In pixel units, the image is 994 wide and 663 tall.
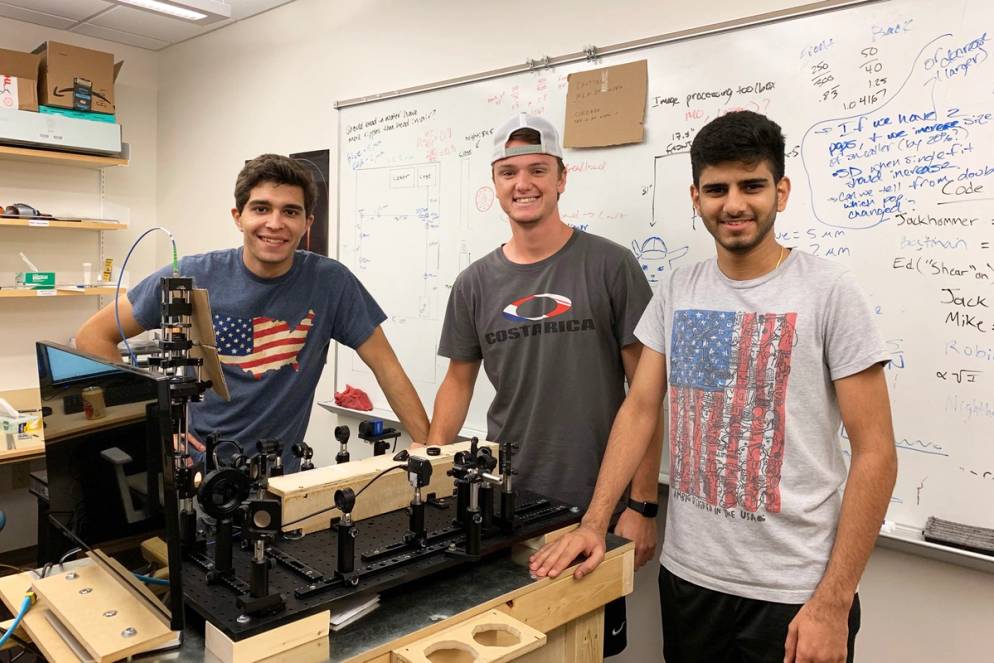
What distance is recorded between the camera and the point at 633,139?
2.40 m

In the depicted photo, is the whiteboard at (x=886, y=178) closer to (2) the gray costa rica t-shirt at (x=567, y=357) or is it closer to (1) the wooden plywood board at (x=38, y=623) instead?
(2) the gray costa rica t-shirt at (x=567, y=357)

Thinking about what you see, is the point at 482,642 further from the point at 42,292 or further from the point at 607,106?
the point at 42,292

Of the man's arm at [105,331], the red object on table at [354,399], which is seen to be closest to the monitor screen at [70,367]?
the man's arm at [105,331]

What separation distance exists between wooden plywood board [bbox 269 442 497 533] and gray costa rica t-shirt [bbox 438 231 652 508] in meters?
0.43

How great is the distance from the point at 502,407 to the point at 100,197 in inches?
142

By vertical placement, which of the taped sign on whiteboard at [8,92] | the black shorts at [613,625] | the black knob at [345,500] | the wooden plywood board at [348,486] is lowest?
the black shorts at [613,625]

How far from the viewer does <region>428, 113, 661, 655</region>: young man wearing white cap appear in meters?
1.96

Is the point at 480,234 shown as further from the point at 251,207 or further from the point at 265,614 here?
the point at 265,614

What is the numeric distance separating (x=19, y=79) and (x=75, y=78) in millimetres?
277

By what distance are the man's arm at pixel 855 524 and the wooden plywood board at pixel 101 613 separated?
45.2 inches

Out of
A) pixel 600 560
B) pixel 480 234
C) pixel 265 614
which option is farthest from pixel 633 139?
pixel 265 614

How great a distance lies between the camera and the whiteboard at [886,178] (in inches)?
71.4

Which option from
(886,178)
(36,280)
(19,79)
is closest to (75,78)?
(19,79)

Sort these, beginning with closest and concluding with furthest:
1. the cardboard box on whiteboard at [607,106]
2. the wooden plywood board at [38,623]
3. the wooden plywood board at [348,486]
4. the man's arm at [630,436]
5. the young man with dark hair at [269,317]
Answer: the wooden plywood board at [38,623], the wooden plywood board at [348,486], the man's arm at [630,436], the young man with dark hair at [269,317], the cardboard box on whiteboard at [607,106]
